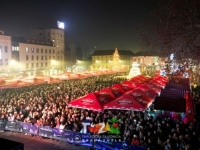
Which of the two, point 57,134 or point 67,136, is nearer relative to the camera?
point 67,136

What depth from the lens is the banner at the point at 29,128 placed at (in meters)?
13.3

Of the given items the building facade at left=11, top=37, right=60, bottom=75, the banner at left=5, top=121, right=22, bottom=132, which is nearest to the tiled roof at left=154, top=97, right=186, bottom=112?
the banner at left=5, top=121, right=22, bottom=132

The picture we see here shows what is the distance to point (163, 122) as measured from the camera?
1245 centimetres

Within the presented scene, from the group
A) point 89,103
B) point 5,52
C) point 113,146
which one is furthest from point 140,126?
point 5,52

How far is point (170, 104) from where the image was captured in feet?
47.7

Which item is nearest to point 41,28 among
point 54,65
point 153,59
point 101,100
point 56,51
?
point 56,51

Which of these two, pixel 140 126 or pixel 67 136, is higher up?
pixel 140 126

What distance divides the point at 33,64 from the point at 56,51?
546 inches

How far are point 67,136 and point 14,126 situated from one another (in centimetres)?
454

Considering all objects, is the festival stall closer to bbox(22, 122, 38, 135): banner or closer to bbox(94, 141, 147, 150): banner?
bbox(94, 141, 147, 150): banner

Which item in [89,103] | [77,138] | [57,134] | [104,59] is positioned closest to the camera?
[77,138]

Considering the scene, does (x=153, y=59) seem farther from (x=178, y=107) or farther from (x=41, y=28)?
(x=178, y=107)

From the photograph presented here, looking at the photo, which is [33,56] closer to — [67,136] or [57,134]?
[57,134]

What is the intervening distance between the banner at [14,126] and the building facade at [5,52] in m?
33.6
